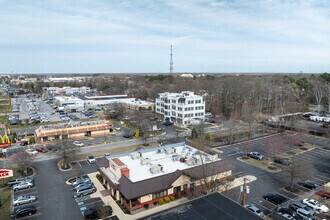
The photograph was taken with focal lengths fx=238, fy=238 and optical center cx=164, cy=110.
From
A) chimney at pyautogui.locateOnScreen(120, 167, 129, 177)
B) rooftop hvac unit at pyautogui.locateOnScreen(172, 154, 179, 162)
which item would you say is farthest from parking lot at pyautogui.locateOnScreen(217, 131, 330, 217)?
chimney at pyautogui.locateOnScreen(120, 167, 129, 177)

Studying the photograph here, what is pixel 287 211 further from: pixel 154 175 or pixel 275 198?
pixel 154 175

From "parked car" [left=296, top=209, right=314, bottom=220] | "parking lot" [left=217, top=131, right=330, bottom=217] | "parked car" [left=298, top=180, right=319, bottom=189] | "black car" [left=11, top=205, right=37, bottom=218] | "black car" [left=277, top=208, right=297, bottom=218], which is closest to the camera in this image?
"parked car" [left=296, top=209, right=314, bottom=220]

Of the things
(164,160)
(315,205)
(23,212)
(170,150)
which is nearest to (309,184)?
(315,205)

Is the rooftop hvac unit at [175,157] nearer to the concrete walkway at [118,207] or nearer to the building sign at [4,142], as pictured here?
the concrete walkway at [118,207]

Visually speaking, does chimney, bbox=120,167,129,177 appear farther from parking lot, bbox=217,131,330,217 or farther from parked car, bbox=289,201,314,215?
parked car, bbox=289,201,314,215

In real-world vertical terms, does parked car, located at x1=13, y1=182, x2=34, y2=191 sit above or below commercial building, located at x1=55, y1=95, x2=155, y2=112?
below

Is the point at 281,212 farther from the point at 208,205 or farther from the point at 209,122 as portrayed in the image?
the point at 209,122

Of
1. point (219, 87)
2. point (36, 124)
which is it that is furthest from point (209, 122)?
point (36, 124)

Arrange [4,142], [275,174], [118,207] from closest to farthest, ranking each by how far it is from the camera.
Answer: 1. [118,207]
2. [275,174]
3. [4,142]
